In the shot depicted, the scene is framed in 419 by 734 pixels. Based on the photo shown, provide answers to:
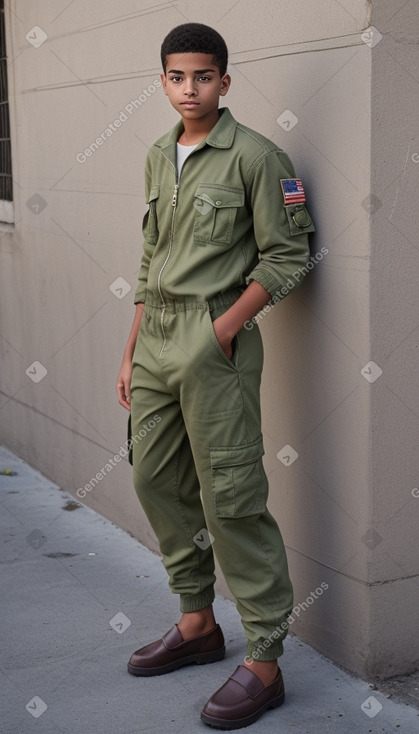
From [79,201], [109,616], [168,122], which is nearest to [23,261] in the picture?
[79,201]

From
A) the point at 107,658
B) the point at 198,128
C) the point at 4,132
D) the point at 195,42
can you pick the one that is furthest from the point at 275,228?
the point at 4,132

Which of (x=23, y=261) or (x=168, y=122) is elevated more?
(x=168, y=122)

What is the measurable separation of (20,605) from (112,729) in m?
1.10

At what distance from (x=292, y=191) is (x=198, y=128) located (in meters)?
0.34

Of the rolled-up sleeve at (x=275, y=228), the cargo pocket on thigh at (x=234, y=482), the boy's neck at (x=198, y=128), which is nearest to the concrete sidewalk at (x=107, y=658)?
the cargo pocket on thigh at (x=234, y=482)

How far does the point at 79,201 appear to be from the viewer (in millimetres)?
5215

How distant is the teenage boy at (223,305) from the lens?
123 inches

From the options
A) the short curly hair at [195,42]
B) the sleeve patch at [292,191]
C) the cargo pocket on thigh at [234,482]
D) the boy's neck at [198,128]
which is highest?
the short curly hair at [195,42]

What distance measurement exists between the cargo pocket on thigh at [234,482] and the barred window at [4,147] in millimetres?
3550

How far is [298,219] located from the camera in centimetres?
319

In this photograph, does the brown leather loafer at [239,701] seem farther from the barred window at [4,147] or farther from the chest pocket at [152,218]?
the barred window at [4,147]

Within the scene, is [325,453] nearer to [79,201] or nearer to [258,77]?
[258,77]

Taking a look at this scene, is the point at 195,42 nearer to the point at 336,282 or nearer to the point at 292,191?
the point at 292,191

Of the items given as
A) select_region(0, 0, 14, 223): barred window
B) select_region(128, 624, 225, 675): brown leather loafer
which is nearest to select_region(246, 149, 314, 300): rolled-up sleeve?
select_region(128, 624, 225, 675): brown leather loafer
